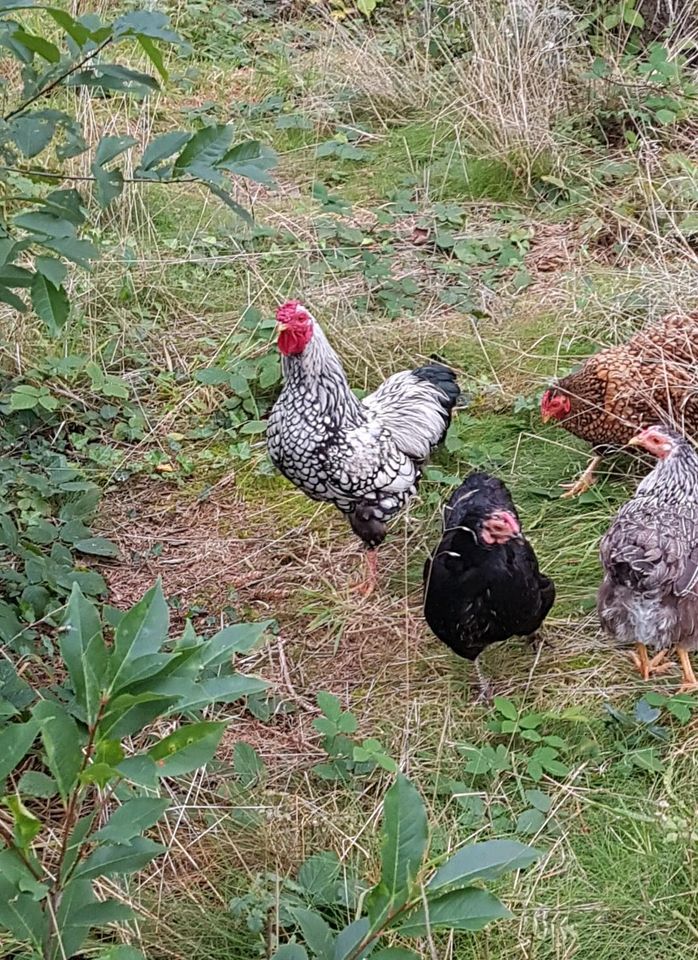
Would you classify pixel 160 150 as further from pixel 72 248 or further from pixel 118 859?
pixel 118 859

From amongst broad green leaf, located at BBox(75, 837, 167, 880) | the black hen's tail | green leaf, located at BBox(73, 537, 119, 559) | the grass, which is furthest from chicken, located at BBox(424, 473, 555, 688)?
broad green leaf, located at BBox(75, 837, 167, 880)

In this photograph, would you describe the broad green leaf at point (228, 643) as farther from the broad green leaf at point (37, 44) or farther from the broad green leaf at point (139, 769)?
the broad green leaf at point (37, 44)

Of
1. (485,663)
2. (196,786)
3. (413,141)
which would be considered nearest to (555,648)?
(485,663)

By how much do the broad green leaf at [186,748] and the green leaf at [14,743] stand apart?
15cm

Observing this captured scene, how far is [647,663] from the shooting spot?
9.41ft

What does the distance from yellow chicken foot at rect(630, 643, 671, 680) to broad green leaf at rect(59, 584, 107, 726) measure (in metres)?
2.04

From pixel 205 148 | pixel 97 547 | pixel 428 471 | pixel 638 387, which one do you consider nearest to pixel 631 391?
pixel 638 387

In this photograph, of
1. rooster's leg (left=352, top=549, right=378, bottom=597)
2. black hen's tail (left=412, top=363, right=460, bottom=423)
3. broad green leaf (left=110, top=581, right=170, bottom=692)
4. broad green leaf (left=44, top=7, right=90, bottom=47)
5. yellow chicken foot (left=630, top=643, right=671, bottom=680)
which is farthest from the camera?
black hen's tail (left=412, top=363, right=460, bottom=423)

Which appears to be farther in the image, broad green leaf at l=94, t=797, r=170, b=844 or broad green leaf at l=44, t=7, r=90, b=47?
broad green leaf at l=44, t=7, r=90, b=47

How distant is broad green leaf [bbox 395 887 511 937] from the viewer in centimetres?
118

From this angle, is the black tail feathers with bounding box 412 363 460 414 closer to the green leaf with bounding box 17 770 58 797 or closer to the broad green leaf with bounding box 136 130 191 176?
the broad green leaf with bounding box 136 130 191 176

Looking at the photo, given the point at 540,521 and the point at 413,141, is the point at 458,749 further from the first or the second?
the point at 413,141

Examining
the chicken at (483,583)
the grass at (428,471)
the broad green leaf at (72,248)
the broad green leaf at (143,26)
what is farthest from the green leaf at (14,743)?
the chicken at (483,583)

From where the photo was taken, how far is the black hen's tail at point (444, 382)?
3.54 m
